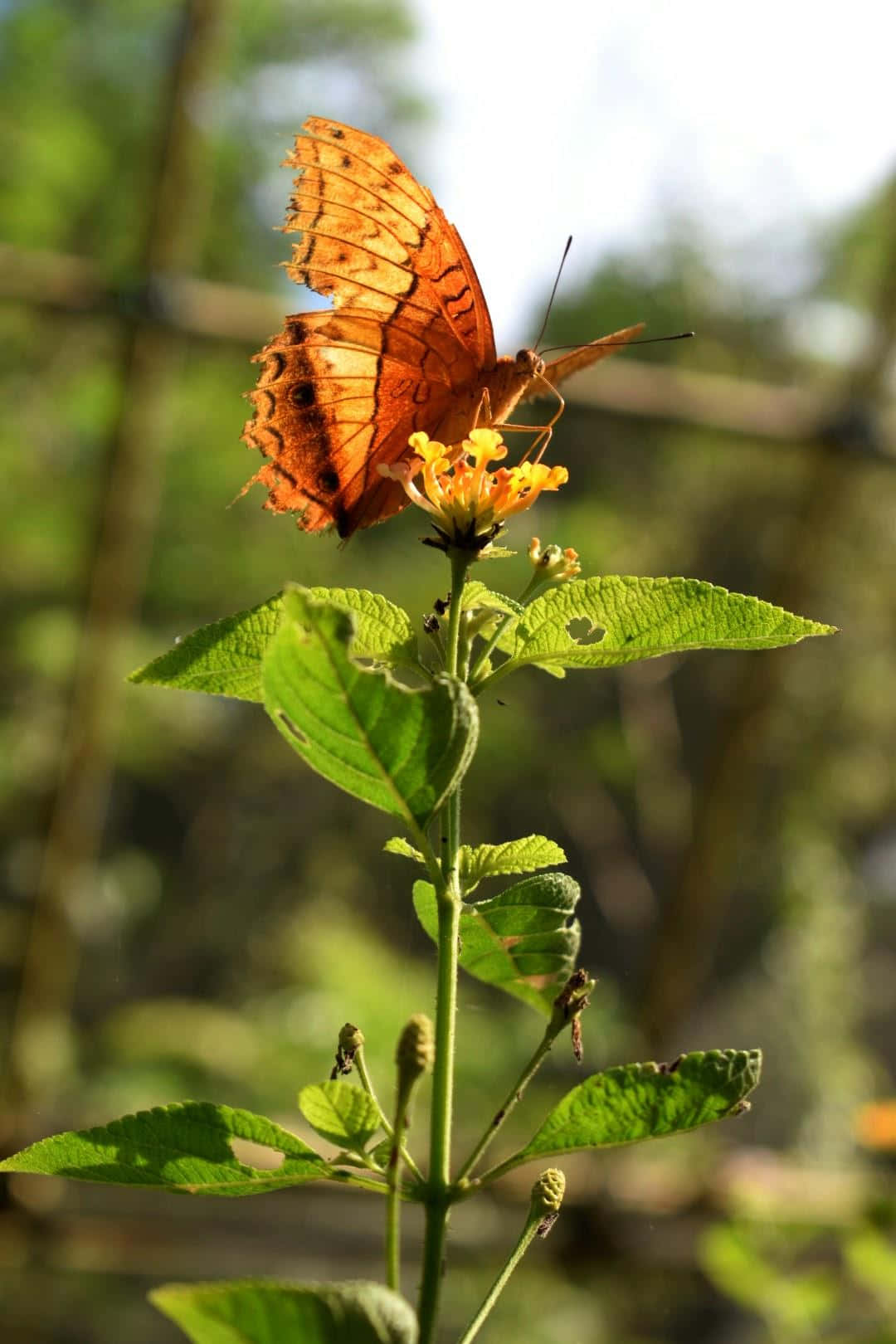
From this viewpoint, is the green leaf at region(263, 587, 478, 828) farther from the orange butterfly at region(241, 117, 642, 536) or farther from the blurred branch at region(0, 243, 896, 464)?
the blurred branch at region(0, 243, 896, 464)

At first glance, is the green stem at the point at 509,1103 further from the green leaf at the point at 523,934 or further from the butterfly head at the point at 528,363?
the butterfly head at the point at 528,363

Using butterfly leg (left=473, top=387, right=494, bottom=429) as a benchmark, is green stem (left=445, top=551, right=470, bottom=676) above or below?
below

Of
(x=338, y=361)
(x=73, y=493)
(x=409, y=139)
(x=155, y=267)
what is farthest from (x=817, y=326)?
(x=338, y=361)

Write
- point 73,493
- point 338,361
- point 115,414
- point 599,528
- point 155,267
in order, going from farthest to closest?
point 73,493 < point 599,528 < point 115,414 < point 155,267 < point 338,361

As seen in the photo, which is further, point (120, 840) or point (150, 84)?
point (120, 840)

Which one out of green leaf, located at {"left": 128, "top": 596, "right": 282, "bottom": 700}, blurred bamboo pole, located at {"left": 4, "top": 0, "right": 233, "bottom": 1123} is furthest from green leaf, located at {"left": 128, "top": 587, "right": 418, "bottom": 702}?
blurred bamboo pole, located at {"left": 4, "top": 0, "right": 233, "bottom": 1123}

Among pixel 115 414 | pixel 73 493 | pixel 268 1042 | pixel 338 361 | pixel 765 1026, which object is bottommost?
pixel 268 1042

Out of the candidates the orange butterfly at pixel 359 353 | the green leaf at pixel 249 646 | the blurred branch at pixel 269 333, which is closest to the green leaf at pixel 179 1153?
the green leaf at pixel 249 646

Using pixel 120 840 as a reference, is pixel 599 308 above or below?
above

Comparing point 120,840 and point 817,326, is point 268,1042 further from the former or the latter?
point 817,326
